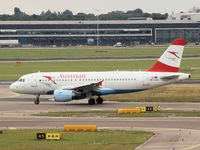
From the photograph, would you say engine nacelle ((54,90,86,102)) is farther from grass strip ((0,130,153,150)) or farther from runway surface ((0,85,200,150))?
grass strip ((0,130,153,150))

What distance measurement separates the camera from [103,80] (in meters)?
59.7

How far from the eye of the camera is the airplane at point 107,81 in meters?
58.3

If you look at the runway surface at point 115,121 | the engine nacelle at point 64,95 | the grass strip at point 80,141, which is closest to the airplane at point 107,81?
the engine nacelle at point 64,95

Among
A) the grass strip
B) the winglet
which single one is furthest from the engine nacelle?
the grass strip

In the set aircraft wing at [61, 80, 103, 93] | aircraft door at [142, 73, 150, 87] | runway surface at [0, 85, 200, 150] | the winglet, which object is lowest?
runway surface at [0, 85, 200, 150]

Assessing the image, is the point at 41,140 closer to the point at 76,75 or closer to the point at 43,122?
the point at 43,122

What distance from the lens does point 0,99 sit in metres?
65.7

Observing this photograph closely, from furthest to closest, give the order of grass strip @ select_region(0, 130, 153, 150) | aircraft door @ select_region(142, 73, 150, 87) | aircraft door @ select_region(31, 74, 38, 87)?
aircraft door @ select_region(31, 74, 38, 87), aircraft door @ select_region(142, 73, 150, 87), grass strip @ select_region(0, 130, 153, 150)

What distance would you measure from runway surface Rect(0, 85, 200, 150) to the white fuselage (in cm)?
177

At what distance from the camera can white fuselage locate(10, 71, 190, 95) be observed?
5872 centimetres

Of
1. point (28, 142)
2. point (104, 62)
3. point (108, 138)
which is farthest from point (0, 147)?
point (104, 62)

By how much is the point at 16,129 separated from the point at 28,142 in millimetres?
7088

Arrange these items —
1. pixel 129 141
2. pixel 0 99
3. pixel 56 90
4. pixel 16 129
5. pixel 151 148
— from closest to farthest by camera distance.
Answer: pixel 151 148, pixel 129 141, pixel 16 129, pixel 56 90, pixel 0 99

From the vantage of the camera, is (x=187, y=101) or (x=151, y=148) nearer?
(x=151, y=148)
